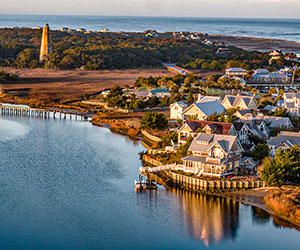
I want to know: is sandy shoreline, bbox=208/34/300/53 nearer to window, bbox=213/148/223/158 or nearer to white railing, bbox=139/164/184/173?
white railing, bbox=139/164/184/173

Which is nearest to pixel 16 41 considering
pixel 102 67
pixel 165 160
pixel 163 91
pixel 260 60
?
pixel 102 67

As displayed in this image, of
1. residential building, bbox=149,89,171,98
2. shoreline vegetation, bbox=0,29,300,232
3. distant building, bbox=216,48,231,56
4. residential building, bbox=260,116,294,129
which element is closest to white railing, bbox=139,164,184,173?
shoreline vegetation, bbox=0,29,300,232

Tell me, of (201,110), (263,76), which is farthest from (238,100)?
(263,76)

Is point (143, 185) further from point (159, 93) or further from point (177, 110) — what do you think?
point (159, 93)

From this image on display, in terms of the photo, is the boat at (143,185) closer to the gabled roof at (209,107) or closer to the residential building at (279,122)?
the gabled roof at (209,107)

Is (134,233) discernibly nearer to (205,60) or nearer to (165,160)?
(165,160)

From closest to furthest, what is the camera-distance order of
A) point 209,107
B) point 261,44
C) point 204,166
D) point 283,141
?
point 204,166
point 283,141
point 209,107
point 261,44
